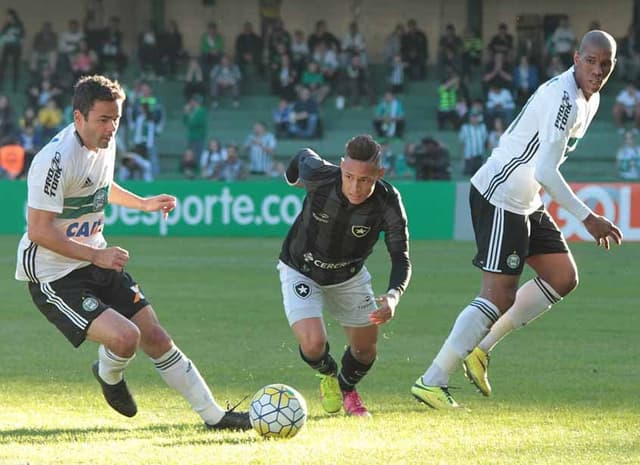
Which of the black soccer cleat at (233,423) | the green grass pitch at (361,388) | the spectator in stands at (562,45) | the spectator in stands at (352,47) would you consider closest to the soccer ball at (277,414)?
the green grass pitch at (361,388)

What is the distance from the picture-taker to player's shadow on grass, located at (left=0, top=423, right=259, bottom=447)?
690 cm

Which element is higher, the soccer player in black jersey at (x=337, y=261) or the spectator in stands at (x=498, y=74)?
the soccer player in black jersey at (x=337, y=261)

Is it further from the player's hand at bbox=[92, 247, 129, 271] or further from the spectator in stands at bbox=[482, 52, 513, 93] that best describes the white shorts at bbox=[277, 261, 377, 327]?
the spectator in stands at bbox=[482, 52, 513, 93]

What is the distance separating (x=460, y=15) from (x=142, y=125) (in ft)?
35.5

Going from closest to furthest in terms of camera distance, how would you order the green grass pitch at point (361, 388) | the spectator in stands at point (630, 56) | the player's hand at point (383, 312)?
the green grass pitch at point (361, 388) → the player's hand at point (383, 312) → the spectator in stands at point (630, 56)

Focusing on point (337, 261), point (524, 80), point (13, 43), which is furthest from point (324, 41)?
point (337, 261)

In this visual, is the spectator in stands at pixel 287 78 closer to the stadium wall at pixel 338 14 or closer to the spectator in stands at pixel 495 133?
the stadium wall at pixel 338 14

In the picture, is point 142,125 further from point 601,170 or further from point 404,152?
point 601,170

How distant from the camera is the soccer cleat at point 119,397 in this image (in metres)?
7.38

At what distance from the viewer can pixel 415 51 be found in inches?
1282

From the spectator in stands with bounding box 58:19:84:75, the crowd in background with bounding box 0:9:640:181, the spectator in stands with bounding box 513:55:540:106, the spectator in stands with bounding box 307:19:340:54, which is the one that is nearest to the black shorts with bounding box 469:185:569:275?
the crowd in background with bounding box 0:9:640:181

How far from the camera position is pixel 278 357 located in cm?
1030

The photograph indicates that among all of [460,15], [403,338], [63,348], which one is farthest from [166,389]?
[460,15]

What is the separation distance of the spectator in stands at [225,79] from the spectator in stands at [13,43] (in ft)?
17.1
